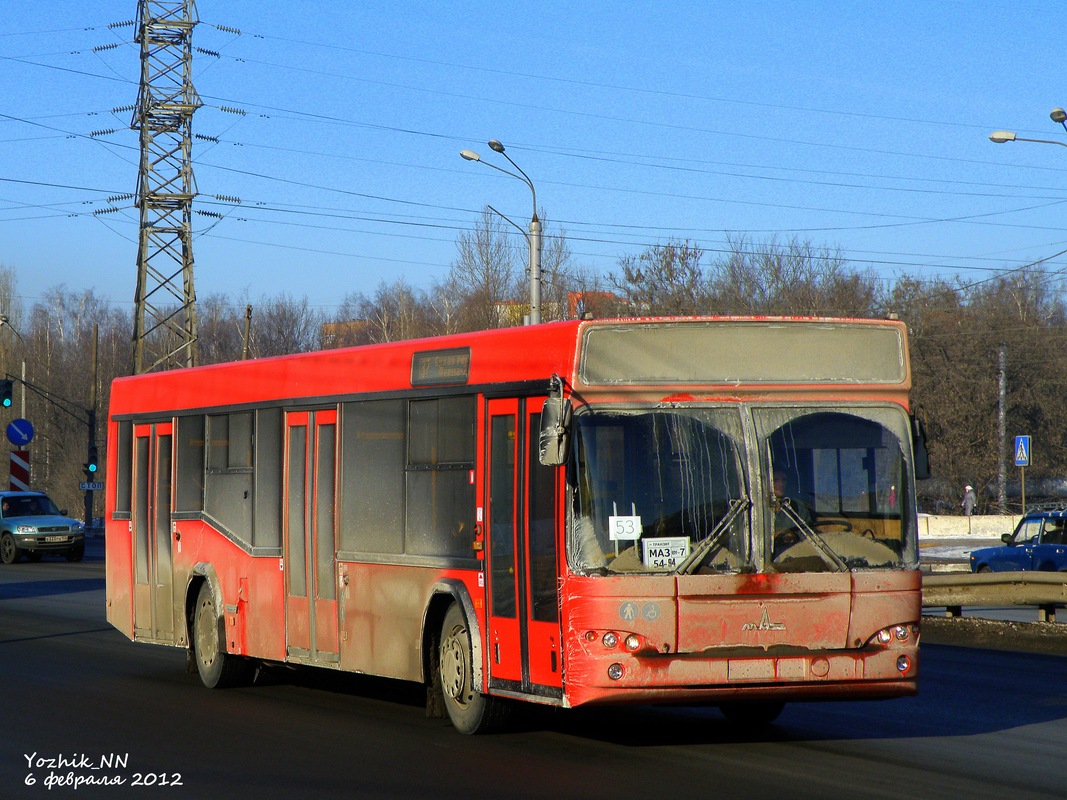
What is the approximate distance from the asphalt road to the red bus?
44 centimetres

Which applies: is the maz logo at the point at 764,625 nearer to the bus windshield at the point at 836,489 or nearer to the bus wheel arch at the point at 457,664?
the bus windshield at the point at 836,489

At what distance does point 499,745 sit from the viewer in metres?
9.73

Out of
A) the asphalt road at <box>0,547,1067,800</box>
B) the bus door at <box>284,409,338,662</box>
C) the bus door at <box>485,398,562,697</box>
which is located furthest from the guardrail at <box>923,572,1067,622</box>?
the bus door at <box>485,398,562,697</box>

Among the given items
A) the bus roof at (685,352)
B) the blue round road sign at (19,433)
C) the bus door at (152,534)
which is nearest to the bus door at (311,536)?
the bus roof at (685,352)

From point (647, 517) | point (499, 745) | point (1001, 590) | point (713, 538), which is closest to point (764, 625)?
point (713, 538)

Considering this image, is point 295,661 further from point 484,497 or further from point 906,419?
point 906,419

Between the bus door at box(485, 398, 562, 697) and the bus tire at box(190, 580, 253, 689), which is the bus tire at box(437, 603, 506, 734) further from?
the bus tire at box(190, 580, 253, 689)

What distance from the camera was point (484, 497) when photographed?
985 centimetres

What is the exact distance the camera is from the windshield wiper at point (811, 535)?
29.5 ft

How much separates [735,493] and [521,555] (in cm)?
144

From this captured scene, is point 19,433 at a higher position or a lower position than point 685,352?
higher

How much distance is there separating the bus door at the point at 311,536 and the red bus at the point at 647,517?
674mm

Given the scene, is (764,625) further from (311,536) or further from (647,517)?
(311,536)

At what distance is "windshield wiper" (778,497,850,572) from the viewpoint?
899cm
